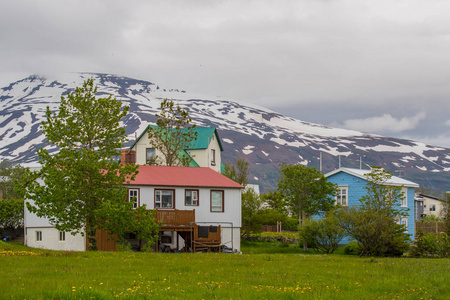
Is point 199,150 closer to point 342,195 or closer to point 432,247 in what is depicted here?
point 342,195

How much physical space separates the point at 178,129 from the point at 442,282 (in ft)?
163


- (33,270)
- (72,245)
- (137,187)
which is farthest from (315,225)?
(33,270)

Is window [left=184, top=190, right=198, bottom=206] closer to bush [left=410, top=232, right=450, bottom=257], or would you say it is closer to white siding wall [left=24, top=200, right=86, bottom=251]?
white siding wall [left=24, top=200, right=86, bottom=251]

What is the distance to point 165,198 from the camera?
155 ft

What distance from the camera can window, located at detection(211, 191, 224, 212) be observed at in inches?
1913

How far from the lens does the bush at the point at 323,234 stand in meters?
Result: 45.5

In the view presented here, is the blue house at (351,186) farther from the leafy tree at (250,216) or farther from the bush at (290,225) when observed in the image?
the bush at (290,225)

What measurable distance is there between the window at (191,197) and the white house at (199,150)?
31169 mm

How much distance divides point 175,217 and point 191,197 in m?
3.46

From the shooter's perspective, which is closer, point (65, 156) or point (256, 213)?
point (65, 156)

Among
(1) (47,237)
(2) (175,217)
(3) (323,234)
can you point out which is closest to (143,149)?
(1) (47,237)

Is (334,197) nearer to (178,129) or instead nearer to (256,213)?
(256,213)

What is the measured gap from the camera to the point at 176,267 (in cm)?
2097

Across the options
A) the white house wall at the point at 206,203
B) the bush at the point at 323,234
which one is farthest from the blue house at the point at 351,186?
the white house wall at the point at 206,203
